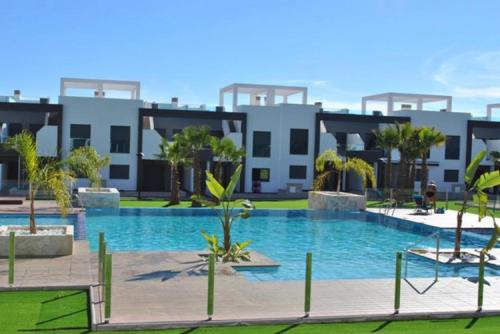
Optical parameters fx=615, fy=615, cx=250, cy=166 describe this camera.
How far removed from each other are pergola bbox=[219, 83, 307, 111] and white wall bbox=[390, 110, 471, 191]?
8534 millimetres

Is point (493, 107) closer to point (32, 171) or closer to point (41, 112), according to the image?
point (41, 112)

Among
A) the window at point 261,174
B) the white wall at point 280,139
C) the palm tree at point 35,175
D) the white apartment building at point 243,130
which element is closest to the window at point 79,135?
the white apartment building at point 243,130

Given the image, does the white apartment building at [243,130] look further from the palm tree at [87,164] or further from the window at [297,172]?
the palm tree at [87,164]

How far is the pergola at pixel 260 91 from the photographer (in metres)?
47.2

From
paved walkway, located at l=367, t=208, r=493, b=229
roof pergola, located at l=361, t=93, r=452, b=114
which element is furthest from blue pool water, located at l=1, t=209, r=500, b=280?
roof pergola, located at l=361, t=93, r=452, b=114

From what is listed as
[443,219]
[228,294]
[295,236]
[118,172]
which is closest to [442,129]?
[443,219]

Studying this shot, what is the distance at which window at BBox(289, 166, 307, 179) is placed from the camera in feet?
158

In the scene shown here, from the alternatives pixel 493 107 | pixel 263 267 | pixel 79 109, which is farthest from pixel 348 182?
pixel 263 267

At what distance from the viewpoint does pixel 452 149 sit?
2042 inches

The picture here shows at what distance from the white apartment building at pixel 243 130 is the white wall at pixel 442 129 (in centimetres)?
8

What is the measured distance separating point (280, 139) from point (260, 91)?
4.77m

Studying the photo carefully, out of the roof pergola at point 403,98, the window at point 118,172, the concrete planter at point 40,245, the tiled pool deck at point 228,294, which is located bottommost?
the tiled pool deck at point 228,294

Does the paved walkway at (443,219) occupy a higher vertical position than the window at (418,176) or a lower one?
lower

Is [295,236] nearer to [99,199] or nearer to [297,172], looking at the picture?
[99,199]
